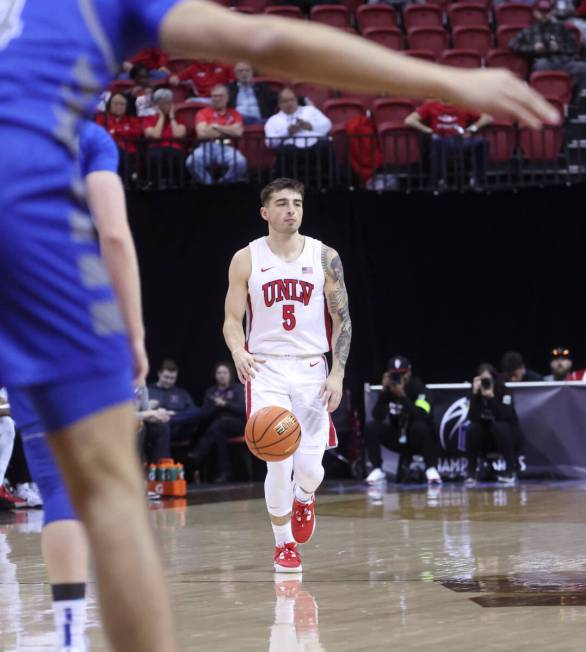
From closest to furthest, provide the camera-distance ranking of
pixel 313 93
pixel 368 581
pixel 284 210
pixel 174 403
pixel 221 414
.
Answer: pixel 368 581, pixel 284 210, pixel 174 403, pixel 221 414, pixel 313 93

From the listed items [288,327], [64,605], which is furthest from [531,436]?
[64,605]

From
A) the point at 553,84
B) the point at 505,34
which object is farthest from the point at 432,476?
the point at 505,34

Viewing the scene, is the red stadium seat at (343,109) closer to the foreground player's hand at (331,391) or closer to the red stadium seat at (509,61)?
the red stadium seat at (509,61)

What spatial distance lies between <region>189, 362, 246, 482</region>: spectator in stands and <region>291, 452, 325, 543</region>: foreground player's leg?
770 centimetres

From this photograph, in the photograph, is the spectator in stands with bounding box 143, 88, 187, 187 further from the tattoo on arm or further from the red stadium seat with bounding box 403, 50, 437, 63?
the tattoo on arm

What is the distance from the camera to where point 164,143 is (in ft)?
50.4

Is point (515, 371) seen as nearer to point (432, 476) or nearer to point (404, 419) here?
point (404, 419)

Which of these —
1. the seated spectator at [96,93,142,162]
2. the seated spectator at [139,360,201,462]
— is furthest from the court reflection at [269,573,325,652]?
the seated spectator at [96,93,142,162]

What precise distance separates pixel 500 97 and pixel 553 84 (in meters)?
15.3

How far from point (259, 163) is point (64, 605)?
12.1 meters

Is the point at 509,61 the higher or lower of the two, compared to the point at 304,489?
higher

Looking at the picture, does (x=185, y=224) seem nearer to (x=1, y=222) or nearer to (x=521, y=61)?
(x=521, y=61)

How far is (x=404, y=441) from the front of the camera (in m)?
14.9

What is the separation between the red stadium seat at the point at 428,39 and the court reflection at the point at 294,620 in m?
12.1
